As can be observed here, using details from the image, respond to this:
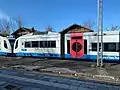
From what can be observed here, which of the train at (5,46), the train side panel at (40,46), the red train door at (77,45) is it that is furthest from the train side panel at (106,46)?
the train at (5,46)

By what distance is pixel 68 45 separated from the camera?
88.4 ft

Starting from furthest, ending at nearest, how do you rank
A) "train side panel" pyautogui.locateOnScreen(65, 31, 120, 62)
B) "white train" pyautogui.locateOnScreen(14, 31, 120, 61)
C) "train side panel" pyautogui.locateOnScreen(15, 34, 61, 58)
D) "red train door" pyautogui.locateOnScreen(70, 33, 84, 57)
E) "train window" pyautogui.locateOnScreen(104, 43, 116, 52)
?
"train side panel" pyautogui.locateOnScreen(15, 34, 61, 58), "red train door" pyautogui.locateOnScreen(70, 33, 84, 57), "white train" pyautogui.locateOnScreen(14, 31, 120, 61), "train window" pyautogui.locateOnScreen(104, 43, 116, 52), "train side panel" pyautogui.locateOnScreen(65, 31, 120, 62)

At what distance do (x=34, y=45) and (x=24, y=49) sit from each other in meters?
2.20

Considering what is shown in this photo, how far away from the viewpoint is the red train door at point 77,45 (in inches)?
1011

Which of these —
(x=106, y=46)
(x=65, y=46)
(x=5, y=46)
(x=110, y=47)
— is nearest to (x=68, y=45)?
(x=65, y=46)

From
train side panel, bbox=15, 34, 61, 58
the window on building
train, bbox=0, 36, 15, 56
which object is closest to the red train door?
A: train side panel, bbox=15, 34, 61, 58

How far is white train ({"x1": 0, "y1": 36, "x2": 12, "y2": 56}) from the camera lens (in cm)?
3456

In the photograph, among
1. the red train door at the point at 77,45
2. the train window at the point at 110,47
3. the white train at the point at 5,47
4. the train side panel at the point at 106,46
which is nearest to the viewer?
the train side panel at the point at 106,46

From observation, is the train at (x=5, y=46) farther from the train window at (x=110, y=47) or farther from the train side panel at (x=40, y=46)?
the train window at (x=110, y=47)

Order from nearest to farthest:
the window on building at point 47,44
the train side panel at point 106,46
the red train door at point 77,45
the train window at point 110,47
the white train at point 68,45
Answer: the train side panel at point 106,46 < the train window at point 110,47 < the white train at point 68,45 < the red train door at point 77,45 < the window on building at point 47,44

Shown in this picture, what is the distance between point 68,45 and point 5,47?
12171 millimetres

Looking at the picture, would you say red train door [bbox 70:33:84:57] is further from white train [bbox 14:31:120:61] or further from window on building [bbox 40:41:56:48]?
window on building [bbox 40:41:56:48]

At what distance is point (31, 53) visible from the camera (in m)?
30.9

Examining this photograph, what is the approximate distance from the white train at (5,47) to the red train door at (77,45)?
38.8 feet
